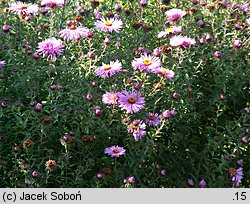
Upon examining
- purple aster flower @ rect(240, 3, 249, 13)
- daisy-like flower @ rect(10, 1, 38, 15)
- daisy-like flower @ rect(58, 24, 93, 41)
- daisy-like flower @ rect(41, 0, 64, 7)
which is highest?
purple aster flower @ rect(240, 3, 249, 13)

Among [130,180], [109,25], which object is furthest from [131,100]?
[109,25]

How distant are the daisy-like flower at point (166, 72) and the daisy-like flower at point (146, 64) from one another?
0.07ft

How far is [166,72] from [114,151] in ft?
1.74

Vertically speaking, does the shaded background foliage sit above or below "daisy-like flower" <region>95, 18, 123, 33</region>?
below

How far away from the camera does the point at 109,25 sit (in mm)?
3734

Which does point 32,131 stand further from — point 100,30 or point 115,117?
point 100,30

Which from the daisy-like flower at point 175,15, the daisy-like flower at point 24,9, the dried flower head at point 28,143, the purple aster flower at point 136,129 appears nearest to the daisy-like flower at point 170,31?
the daisy-like flower at point 175,15

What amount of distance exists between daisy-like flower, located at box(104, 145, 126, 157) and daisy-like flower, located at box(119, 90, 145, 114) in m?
0.22

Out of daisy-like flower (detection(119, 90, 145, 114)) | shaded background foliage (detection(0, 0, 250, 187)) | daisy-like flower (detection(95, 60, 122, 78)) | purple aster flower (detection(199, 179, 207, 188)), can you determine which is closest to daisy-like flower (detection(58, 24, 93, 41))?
shaded background foliage (detection(0, 0, 250, 187))

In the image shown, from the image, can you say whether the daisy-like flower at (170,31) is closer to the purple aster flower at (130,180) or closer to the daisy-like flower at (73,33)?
the daisy-like flower at (73,33)

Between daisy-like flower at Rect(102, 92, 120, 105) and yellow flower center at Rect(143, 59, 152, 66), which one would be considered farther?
yellow flower center at Rect(143, 59, 152, 66)

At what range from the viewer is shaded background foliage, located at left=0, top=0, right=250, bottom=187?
10.9ft

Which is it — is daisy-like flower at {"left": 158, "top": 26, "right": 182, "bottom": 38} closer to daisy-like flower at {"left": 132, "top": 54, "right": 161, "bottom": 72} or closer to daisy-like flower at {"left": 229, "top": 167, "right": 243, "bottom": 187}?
daisy-like flower at {"left": 132, "top": 54, "right": 161, "bottom": 72}

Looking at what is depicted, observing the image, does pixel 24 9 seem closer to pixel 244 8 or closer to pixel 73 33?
pixel 73 33
